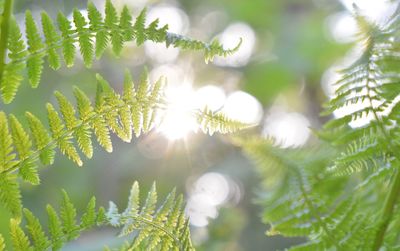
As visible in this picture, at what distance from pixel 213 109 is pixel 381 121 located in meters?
0.22

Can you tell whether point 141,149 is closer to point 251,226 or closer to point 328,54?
point 251,226

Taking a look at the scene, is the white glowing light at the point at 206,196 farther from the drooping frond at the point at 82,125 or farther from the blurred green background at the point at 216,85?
the drooping frond at the point at 82,125

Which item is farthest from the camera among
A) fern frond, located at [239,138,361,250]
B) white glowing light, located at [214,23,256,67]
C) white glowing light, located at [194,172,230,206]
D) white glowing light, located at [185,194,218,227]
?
white glowing light, located at [214,23,256,67]

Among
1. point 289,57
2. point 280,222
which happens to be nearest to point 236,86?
point 289,57

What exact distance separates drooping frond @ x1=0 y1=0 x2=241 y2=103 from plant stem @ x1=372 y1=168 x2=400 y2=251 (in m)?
0.27

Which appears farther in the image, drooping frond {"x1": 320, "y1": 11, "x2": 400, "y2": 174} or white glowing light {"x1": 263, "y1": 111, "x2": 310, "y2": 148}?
white glowing light {"x1": 263, "y1": 111, "x2": 310, "y2": 148}

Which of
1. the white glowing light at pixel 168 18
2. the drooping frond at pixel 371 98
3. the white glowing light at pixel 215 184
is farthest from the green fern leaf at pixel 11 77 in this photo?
the white glowing light at pixel 168 18

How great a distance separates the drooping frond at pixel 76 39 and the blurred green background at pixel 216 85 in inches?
93.8

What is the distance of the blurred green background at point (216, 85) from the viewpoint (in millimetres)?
3641

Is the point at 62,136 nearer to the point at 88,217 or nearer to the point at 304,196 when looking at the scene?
the point at 88,217

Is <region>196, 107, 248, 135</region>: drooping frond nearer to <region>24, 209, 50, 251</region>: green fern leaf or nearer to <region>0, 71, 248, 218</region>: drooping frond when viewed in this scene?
<region>0, 71, 248, 218</region>: drooping frond

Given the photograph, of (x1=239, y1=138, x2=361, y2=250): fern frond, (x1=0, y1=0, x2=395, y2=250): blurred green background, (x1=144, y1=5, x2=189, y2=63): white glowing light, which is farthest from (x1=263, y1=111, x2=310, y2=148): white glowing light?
(x1=239, y1=138, x2=361, y2=250): fern frond

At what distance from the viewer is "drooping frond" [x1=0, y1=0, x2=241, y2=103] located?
0.76m

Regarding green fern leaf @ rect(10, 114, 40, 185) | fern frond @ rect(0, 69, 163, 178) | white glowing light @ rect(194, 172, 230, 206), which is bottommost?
green fern leaf @ rect(10, 114, 40, 185)
